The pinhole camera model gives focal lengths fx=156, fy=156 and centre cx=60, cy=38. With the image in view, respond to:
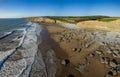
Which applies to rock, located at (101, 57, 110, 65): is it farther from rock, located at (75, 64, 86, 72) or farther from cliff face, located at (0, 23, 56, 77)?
cliff face, located at (0, 23, 56, 77)

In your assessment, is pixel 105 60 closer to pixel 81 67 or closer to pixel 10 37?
pixel 81 67

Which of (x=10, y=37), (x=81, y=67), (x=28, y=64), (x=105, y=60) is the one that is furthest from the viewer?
(x=10, y=37)

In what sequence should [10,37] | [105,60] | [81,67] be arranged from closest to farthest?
1. [81,67]
2. [105,60]
3. [10,37]

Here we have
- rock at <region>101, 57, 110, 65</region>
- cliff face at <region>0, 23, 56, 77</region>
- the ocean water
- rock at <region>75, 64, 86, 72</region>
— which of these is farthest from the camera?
the ocean water

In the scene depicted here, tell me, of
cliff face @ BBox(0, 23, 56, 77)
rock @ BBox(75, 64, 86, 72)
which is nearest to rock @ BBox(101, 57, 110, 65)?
rock @ BBox(75, 64, 86, 72)

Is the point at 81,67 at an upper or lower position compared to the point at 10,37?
upper

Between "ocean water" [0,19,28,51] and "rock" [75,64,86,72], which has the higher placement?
"rock" [75,64,86,72]

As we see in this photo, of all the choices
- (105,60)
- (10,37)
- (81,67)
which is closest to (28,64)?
(81,67)

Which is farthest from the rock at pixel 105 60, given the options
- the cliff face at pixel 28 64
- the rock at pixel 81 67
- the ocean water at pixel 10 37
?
the ocean water at pixel 10 37

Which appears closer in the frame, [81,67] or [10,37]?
[81,67]

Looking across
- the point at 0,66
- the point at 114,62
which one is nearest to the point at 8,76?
the point at 0,66

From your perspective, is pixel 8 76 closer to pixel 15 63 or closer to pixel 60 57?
pixel 15 63
